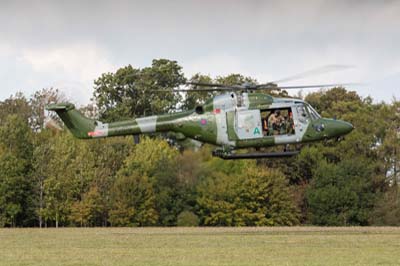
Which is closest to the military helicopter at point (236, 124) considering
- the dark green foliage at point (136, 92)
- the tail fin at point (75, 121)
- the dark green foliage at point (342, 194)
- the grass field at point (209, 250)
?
the tail fin at point (75, 121)

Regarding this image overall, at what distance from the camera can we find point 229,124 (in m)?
36.0

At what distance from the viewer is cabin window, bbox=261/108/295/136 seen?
35688 mm

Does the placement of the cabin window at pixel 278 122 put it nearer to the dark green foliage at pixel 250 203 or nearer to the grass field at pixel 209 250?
the grass field at pixel 209 250

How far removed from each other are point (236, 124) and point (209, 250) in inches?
315

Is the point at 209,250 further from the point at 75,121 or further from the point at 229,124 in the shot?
the point at 75,121

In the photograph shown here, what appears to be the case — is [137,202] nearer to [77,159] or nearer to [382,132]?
[77,159]

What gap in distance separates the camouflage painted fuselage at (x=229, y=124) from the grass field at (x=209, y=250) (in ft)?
13.4

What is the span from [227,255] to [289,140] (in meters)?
9.61

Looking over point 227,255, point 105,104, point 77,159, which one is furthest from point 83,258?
point 105,104

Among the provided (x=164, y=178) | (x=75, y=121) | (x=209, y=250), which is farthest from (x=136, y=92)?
(x=209, y=250)

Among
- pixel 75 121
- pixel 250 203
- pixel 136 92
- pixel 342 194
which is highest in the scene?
pixel 136 92

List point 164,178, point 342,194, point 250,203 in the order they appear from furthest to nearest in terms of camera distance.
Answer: point 342,194
point 250,203
point 164,178

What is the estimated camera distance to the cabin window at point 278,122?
35.7 metres

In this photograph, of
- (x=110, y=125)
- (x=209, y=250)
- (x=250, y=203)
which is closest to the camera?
(x=209, y=250)
